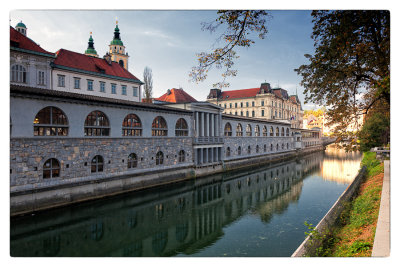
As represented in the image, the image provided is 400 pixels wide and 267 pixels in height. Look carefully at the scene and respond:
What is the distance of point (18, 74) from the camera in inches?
876

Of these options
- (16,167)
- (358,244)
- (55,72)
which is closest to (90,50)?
(55,72)

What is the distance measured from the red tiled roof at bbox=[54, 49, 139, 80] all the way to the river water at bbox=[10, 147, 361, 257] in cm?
1798

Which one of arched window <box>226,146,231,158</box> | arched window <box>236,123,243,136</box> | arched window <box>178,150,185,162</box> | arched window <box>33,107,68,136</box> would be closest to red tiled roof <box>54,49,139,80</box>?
arched window <box>33,107,68,136</box>

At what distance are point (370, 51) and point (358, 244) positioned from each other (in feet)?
25.1

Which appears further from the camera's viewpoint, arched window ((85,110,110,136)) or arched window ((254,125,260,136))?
arched window ((254,125,260,136))

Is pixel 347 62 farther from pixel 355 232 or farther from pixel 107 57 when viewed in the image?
pixel 107 57

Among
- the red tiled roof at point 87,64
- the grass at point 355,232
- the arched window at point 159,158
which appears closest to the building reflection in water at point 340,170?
the grass at point 355,232

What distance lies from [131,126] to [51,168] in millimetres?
7598

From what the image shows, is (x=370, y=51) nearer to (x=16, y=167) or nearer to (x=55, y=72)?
(x=16, y=167)

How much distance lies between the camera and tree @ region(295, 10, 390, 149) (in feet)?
33.7

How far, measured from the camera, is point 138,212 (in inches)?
677

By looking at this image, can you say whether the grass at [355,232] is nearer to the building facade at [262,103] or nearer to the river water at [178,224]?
the river water at [178,224]

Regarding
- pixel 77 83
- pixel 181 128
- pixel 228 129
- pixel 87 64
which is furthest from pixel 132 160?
pixel 228 129

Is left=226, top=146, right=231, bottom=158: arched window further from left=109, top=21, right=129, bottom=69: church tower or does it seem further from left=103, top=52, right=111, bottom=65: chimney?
left=109, top=21, right=129, bottom=69: church tower
